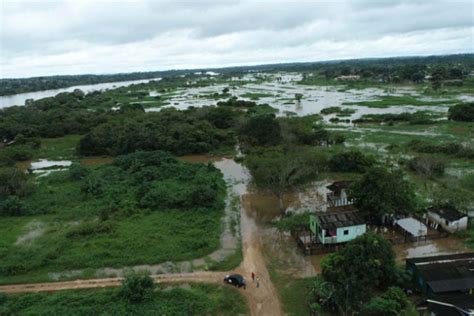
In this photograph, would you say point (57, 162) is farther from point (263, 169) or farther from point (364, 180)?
point (364, 180)

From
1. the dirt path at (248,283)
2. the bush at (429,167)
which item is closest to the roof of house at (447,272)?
the dirt path at (248,283)

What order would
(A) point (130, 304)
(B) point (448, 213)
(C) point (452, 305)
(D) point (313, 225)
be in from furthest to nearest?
(B) point (448, 213) < (D) point (313, 225) < (A) point (130, 304) < (C) point (452, 305)

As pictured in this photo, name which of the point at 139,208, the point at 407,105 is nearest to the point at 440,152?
the point at 139,208

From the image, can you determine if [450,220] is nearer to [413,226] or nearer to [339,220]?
[413,226]

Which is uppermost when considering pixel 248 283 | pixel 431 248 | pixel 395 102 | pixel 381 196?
pixel 395 102

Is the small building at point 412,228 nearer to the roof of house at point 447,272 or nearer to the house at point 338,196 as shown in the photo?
the roof of house at point 447,272

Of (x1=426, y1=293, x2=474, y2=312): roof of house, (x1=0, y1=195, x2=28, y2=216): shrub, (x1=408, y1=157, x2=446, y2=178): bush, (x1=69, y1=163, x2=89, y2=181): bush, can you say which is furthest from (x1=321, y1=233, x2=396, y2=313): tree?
(x1=69, y1=163, x2=89, y2=181): bush

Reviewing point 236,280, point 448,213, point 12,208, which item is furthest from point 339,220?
point 12,208
